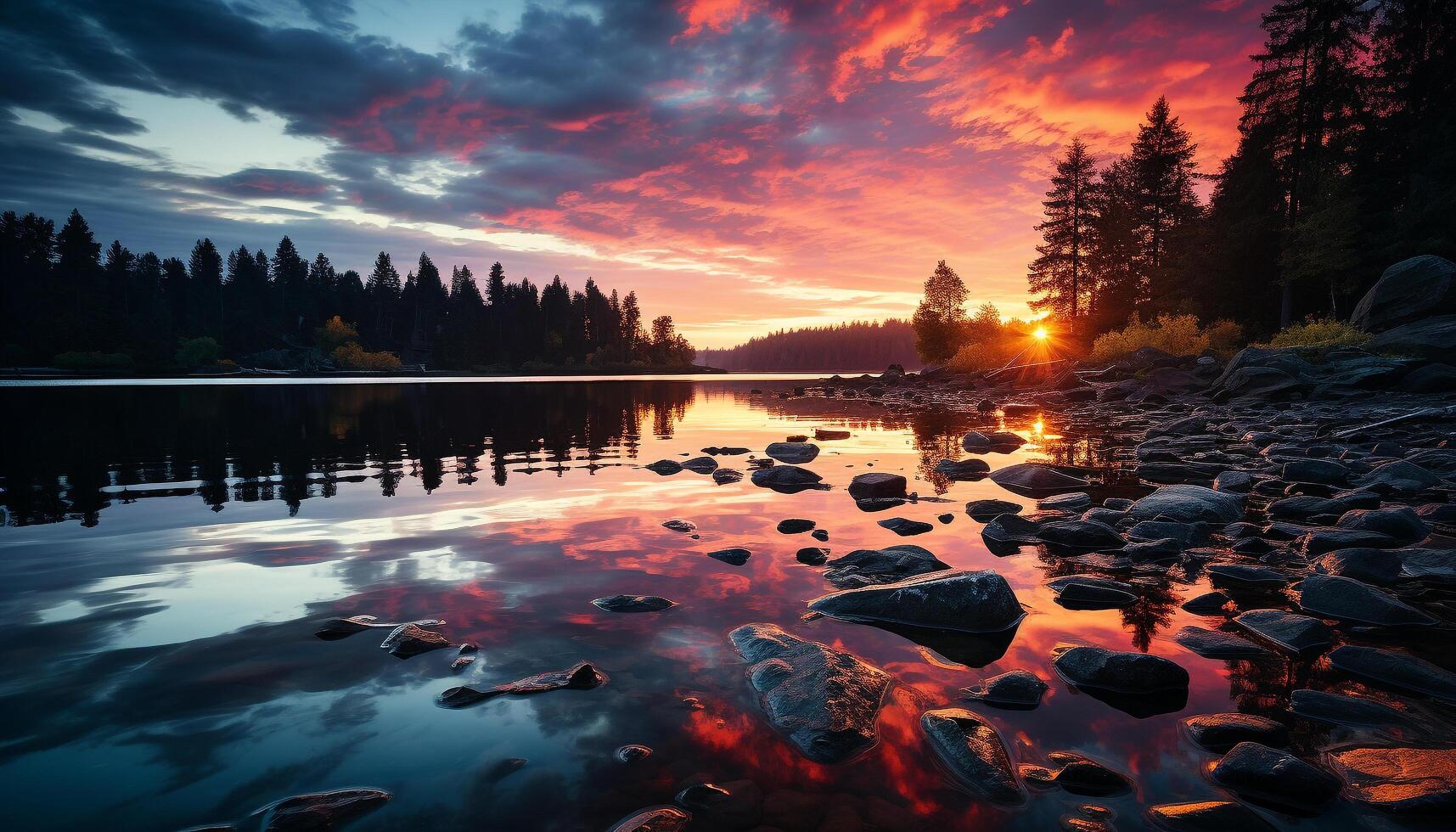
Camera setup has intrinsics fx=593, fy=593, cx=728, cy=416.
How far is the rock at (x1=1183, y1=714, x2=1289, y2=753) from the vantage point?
10.3 feet

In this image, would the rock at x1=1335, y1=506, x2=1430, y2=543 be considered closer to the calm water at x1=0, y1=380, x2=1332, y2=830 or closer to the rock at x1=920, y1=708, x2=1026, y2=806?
the calm water at x1=0, y1=380, x2=1332, y2=830

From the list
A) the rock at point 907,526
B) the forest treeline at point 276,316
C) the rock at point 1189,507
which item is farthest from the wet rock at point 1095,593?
the forest treeline at point 276,316

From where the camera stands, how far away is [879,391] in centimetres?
4900

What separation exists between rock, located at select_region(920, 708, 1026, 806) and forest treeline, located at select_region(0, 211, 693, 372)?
12568 centimetres

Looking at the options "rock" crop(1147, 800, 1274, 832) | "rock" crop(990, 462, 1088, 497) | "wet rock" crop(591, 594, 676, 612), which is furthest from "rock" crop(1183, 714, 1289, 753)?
"rock" crop(990, 462, 1088, 497)

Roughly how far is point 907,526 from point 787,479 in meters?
3.65

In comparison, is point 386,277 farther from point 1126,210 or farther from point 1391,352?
point 1391,352

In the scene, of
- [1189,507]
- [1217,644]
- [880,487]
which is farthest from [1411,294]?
Answer: [1217,644]

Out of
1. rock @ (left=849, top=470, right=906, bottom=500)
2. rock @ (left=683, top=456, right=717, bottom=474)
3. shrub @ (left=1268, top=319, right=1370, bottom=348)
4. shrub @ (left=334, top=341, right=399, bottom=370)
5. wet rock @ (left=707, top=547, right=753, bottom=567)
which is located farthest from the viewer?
shrub @ (left=334, top=341, right=399, bottom=370)

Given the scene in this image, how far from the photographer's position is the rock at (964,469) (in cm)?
1147

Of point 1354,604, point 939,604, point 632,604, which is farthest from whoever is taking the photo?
point 632,604

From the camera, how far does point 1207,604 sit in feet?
16.4

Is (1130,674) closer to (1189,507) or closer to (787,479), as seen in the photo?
(1189,507)

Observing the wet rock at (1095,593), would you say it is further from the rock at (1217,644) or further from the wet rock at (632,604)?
the wet rock at (632,604)
